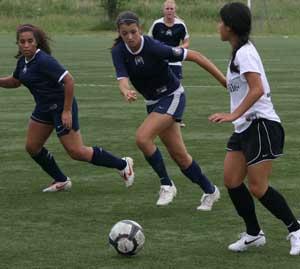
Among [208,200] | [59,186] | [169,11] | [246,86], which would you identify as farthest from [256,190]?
[169,11]

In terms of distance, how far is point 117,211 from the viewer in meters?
8.80

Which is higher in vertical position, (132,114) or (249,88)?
(249,88)

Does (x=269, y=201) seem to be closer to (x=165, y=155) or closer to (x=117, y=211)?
(x=117, y=211)

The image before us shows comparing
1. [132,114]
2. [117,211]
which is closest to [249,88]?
[117,211]

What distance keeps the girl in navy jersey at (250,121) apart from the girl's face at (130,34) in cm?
169

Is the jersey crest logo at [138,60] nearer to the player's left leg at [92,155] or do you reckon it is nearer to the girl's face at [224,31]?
the player's left leg at [92,155]

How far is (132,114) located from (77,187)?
613 centimetres

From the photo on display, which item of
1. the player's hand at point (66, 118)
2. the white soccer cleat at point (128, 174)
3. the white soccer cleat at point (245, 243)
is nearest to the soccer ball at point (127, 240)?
the white soccer cleat at point (245, 243)

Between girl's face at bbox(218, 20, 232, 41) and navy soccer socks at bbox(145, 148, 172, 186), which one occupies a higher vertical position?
girl's face at bbox(218, 20, 232, 41)

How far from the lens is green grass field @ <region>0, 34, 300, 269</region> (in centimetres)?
707

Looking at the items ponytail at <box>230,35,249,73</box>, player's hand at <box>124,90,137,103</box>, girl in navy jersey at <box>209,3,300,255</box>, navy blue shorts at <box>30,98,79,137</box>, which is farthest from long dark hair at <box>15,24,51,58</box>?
ponytail at <box>230,35,249,73</box>

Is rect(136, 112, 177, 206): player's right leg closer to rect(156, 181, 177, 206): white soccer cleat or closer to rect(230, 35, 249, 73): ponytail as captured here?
rect(156, 181, 177, 206): white soccer cleat

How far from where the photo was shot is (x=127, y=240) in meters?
7.04

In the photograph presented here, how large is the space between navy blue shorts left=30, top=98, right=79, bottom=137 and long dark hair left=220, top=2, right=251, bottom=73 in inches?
110
